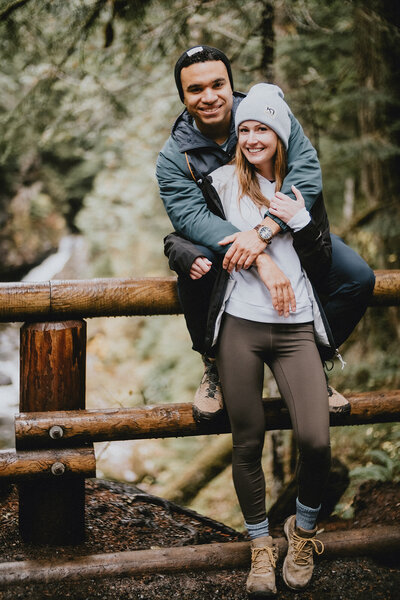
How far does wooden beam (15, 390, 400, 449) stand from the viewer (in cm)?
281

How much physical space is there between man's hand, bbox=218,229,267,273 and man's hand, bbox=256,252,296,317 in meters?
0.06

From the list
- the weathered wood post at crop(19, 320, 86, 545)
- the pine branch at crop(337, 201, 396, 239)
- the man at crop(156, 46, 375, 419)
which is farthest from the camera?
the pine branch at crop(337, 201, 396, 239)

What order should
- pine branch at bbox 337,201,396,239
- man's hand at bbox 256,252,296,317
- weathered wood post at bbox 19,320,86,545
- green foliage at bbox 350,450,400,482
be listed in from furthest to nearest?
pine branch at bbox 337,201,396,239 → green foliage at bbox 350,450,400,482 → weathered wood post at bbox 19,320,86,545 → man's hand at bbox 256,252,296,317

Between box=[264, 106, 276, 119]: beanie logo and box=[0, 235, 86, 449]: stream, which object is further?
box=[0, 235, 86, 449]: stream

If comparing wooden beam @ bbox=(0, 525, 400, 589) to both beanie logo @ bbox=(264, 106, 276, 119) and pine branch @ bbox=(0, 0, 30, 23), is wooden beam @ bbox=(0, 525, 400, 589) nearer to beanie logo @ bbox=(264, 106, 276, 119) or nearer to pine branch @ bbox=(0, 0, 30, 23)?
beanie logo @ bbox=(264, 106, 276, 119)

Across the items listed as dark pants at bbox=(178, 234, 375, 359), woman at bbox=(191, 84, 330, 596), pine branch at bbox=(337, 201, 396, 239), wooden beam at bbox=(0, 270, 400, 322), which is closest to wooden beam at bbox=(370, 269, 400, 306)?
wooden beam at bbox=(0, 270, 400, 322)

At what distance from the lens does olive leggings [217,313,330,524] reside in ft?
8.14

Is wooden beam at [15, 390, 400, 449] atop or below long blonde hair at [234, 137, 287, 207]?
below

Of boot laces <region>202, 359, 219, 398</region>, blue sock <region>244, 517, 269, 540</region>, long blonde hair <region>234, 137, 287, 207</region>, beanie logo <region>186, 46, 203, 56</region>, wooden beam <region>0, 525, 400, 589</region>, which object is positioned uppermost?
beanie logo <region>186, 46, 203, 56</region>

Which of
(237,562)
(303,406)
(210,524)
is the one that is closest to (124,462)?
(210,524)

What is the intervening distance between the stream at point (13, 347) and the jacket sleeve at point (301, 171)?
5.04 metres

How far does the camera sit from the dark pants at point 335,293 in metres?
2.64

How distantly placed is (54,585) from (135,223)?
947cm

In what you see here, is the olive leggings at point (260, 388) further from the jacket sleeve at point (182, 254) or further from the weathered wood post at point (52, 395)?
the weathered wood post at point (52, 395)
